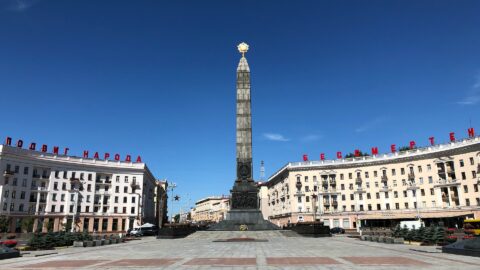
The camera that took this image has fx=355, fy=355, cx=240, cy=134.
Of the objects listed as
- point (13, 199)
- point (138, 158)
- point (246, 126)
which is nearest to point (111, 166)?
point (138, 158)

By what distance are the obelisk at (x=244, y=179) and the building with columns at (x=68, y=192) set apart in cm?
3261

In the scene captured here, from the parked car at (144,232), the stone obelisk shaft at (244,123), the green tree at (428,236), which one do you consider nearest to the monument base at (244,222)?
the stone obelisk shaft at (244,123)

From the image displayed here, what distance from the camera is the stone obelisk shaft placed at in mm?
46438

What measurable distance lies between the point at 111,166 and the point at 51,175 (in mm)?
12971

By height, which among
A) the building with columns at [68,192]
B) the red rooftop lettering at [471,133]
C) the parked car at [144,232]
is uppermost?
the red rooftop lettering at [471,133]

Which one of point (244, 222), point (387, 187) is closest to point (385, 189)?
point (387, 187)

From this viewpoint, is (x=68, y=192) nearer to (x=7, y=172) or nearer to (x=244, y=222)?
(x=7, y=172)

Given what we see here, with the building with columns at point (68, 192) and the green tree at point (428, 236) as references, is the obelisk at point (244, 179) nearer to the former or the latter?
the green tree at point (428, 236)

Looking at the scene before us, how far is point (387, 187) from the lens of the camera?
74688 millimetres

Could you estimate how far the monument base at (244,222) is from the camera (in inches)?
1620

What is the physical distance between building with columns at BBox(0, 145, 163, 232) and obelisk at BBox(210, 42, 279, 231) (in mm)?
32613

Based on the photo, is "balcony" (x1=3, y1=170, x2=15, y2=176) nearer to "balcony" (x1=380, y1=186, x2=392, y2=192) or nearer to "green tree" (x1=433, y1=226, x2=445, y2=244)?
"green tree" (x1=433, y1=226, x2=445, y2=244)

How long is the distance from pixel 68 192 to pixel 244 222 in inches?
1968

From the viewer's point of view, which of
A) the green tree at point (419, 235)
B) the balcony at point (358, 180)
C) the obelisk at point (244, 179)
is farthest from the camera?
the balcony at point (358, 180)
